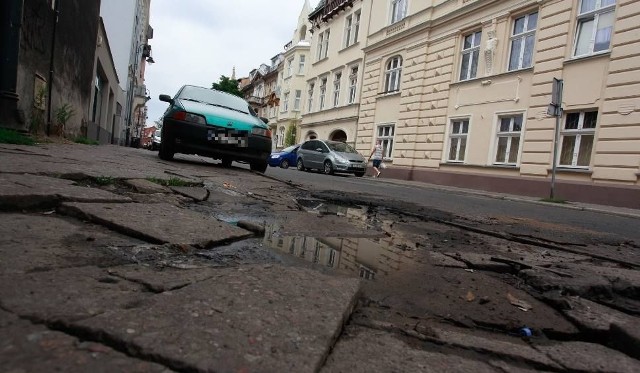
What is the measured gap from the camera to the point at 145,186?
3.30 meters

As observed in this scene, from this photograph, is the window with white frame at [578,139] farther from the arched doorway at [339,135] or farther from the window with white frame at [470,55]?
the arched doorway at [339,135]

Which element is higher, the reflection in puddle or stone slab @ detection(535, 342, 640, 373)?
the reflection in puddle

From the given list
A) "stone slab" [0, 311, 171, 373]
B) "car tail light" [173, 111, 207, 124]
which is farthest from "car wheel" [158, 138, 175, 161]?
"stone slab" [0, 311, 171, 373]

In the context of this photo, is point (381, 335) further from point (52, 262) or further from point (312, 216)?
point (312, 216)

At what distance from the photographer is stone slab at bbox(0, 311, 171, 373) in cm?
80

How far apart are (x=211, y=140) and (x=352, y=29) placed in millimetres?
19417

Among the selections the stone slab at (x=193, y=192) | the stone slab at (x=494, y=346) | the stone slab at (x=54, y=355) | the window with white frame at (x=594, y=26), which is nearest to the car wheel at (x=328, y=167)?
the window with white frame at (x=594, y=26)

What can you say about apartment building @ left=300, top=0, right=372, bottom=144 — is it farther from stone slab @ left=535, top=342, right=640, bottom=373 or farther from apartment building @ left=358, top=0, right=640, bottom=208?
stone slab @ left=535, top=342, right=640, bottom=373

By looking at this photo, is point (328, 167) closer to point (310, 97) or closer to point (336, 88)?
point (336, 88)

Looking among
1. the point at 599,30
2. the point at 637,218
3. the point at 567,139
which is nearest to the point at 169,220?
the point at 637,218

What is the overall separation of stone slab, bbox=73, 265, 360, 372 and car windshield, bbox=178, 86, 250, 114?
6.23m

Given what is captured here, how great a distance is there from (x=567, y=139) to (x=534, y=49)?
10.1ft

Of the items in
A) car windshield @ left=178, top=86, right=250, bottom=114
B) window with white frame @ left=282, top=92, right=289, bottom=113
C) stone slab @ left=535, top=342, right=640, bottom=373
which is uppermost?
window with white frame @ left=282, top=92, right=289, bottom=113

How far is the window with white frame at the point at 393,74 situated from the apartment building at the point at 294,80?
13.6m
